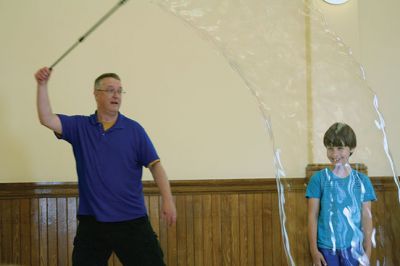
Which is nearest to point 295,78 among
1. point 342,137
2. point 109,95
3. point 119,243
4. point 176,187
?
point 342,137

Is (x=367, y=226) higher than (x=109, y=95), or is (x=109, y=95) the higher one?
(x=109, y=95)

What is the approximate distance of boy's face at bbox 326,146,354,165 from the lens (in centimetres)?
181

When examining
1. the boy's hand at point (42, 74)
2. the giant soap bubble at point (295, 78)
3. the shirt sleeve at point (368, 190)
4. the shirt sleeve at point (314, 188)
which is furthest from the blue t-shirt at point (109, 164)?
the shirt sleeve at point (368, 190)

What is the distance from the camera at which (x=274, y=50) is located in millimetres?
2211

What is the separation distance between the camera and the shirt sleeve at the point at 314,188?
6.27ft

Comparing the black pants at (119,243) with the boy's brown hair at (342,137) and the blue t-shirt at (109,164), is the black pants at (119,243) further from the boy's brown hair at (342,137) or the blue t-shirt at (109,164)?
the boy's brown hair at (342,137)

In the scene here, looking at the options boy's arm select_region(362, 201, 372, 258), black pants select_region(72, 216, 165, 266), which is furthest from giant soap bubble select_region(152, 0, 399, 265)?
black pants select_region(72, 216, 165, 266)

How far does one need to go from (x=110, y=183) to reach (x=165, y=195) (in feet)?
0.88

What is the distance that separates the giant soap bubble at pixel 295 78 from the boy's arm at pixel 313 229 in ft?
0.28

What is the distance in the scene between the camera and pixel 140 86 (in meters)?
3.57

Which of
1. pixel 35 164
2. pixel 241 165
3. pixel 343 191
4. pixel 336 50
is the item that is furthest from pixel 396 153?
pixel 35 164

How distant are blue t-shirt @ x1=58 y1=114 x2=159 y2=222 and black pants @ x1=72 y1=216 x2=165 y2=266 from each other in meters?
0.04

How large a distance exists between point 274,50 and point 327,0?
71.9 inches

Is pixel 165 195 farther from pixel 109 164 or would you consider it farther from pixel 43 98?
pixel 43 98
